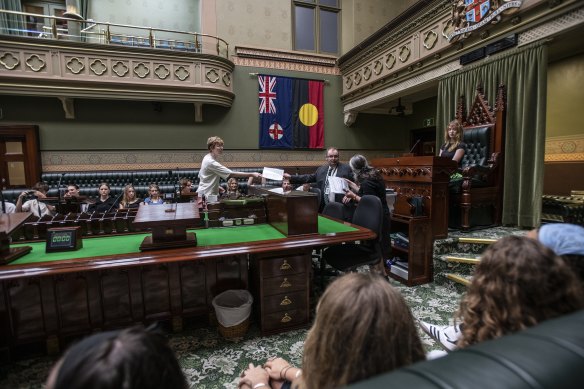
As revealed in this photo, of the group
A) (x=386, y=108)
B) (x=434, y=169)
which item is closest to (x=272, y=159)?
(x=386, y=108)

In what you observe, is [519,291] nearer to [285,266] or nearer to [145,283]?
[285,266]

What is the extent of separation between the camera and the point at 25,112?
7.19 meters

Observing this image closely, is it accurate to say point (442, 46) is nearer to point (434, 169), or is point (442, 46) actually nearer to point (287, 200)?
point (434, 169)

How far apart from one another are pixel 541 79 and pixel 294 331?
4.52m

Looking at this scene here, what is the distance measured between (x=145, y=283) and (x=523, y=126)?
496cm

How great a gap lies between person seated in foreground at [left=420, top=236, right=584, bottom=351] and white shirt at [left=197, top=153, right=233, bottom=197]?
287cm

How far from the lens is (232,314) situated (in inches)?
93.5

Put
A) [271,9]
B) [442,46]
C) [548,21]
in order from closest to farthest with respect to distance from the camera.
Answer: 1. [548,21]
2. [442,46]
3. [271,9]

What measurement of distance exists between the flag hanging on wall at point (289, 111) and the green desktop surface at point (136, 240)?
6.12 meters

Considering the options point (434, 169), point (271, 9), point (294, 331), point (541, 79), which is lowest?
point (294, 331)

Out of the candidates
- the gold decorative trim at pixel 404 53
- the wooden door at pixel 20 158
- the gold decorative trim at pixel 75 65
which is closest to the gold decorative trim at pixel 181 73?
the gold decorative trim at pixel 75 65

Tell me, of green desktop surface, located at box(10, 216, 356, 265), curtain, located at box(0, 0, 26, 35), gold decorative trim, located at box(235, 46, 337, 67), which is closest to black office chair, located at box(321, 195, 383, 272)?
green desktop surface, located at box(10, 216, 356, 265)

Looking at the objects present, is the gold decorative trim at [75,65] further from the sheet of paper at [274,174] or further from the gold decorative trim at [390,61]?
the gold decorative trim at [390,61]

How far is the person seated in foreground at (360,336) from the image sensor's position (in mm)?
726
